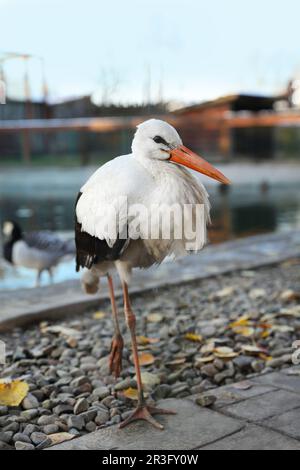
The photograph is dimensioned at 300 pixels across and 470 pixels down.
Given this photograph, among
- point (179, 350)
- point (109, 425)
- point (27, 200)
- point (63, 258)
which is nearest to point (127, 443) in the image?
point (109, 425)

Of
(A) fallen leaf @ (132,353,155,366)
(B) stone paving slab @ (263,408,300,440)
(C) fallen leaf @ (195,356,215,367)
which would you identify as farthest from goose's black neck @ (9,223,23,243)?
(B) stone paving slab @ (263,408,300,440)

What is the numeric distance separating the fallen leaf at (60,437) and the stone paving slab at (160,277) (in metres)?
1.48

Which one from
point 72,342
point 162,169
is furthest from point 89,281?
point 162,169

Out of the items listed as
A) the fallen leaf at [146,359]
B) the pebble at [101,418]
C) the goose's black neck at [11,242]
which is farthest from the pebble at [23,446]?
the goose's black neck at [11,242]

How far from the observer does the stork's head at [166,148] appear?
2.30 meters

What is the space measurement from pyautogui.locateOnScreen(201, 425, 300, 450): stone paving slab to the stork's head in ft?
3.03

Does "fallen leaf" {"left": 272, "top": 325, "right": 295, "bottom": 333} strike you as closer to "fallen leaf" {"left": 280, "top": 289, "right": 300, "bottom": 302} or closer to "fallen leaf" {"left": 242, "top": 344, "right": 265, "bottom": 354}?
"fallen leaf" {"left": 242, "top": 344, "right": 265, "bottom": 354}

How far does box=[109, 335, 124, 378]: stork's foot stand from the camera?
9.36 feet

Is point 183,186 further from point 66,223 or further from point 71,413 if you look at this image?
point 66,223

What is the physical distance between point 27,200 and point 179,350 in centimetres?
1211

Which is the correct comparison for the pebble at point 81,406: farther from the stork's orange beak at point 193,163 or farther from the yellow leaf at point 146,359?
the stork's orange beak at point 193,163

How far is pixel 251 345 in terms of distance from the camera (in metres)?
3.27

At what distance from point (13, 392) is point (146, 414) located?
66 cm

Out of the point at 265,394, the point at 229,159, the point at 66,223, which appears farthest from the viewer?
the point at 229,159
